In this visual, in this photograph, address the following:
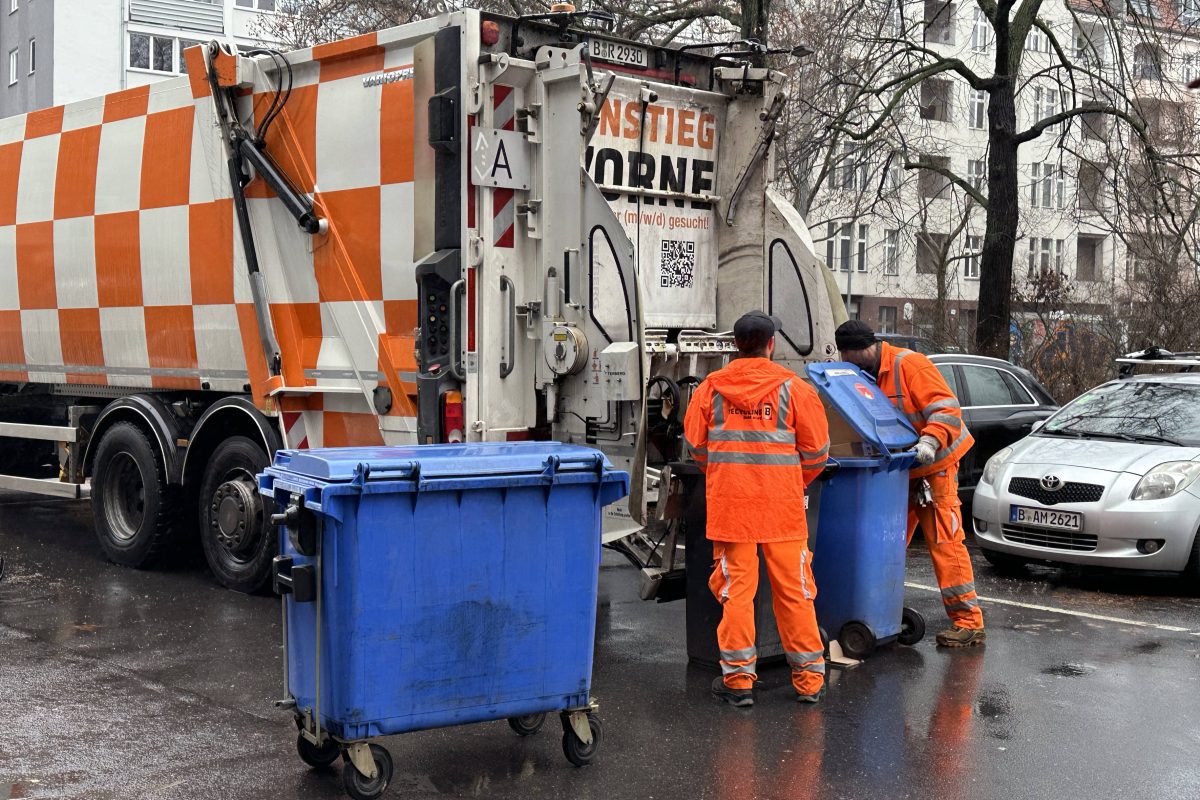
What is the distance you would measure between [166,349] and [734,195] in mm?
3561

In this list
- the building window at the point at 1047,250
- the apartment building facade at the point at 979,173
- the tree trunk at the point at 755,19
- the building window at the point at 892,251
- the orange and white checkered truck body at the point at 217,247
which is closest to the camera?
the orange and white checkered truck body at the point at 217,247

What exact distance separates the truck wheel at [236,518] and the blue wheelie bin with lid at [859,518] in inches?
122

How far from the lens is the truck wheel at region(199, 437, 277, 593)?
7695 millimetres

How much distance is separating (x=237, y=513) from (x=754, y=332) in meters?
3.45

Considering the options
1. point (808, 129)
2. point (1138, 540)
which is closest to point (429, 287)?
point (1138, 540)

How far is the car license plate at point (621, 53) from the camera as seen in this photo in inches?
284

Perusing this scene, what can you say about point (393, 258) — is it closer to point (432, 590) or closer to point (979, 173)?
point (432, 590)

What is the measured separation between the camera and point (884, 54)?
1608cm

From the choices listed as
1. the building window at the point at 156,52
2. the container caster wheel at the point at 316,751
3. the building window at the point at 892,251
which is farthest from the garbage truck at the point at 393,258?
the building window at the point at 156,52

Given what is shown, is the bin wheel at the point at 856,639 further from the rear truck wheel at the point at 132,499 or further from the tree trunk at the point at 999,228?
the tree trunk at the point at 999,228

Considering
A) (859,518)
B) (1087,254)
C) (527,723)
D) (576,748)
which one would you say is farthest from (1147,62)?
(1087,254)

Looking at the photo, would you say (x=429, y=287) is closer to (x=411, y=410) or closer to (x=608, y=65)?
(x=411, y=410)

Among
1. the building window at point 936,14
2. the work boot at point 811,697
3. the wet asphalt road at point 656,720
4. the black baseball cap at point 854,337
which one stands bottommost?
the wet asphalt road at point 656,720

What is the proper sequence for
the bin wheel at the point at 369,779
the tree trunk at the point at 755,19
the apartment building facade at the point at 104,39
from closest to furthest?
the bin wheel at the point at 369,779 → the tree trunk at the point at 755,19 → the apartment building facade at the point at 104,39
